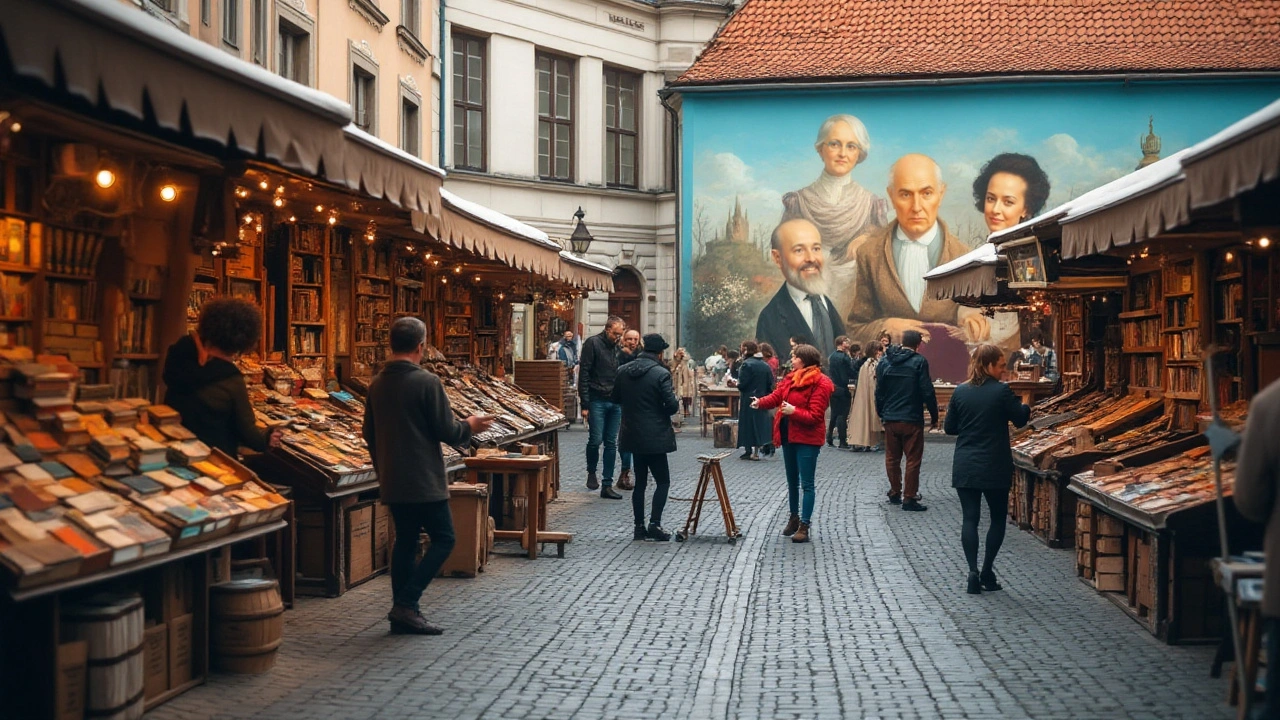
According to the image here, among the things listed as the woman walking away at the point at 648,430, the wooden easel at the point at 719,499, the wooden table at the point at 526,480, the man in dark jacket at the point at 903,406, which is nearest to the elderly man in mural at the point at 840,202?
the man in dark jacket at the point at 903,406

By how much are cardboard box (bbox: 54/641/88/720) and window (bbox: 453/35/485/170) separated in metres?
31.3

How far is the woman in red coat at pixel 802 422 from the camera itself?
13359 millimetres

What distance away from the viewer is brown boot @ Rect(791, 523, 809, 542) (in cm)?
1334

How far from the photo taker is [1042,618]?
31.6 ft

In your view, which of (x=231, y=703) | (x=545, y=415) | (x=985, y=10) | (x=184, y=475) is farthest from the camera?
(x=985, y=10)

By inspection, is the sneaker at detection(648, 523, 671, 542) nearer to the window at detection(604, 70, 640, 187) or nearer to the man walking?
the man walking

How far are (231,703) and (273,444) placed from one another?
6.56 ft

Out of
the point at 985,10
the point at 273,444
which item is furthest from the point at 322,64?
the point at 985,10

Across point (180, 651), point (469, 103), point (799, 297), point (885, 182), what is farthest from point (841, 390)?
point (180, 651)

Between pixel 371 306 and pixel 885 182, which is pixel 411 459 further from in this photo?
pixel 885 182

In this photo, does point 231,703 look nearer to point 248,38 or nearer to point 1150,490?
point 1150,490

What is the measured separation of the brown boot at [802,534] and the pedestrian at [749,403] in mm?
9084

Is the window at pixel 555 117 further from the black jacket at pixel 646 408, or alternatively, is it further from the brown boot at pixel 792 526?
the brown boot at pixel 792 526

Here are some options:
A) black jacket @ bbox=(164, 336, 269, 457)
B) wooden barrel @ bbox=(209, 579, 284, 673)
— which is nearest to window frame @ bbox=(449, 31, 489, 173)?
black jacket @ bbox=(164, 336, 269, 457)
